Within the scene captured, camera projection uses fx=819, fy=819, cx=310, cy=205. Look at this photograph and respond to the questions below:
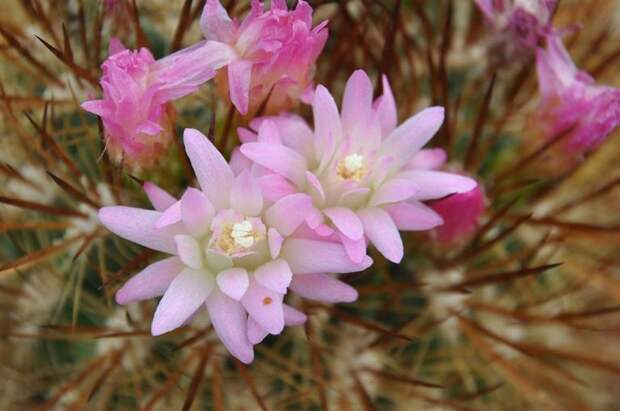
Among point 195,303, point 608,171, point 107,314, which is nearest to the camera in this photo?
point 195,303

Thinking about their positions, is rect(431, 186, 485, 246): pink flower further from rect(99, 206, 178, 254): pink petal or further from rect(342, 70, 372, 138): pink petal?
rect(99, 206, 178, 254): pink petal

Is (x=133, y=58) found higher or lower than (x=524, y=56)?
higher

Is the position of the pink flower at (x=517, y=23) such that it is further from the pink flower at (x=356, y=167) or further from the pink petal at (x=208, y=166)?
the pink petal at (x=208, y=166)

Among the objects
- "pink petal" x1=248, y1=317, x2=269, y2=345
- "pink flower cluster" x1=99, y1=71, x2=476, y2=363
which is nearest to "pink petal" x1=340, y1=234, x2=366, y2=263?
"pink flower cluster" x1=99, y1=71, x2=476, y2=363

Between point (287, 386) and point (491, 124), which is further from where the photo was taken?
point (491, 124)

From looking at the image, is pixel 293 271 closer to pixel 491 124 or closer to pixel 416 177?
pixel 416 177

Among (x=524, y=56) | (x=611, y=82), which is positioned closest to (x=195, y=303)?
(x=524, y=56)

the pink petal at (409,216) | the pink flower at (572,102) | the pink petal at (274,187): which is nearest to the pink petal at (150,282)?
the pink petal at (274,187)

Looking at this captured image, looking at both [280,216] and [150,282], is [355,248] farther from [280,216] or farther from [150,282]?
[150,282]
